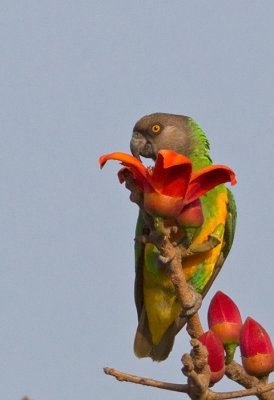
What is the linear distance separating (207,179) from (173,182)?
0.15 meters

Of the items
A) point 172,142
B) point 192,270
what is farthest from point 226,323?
point 172,142

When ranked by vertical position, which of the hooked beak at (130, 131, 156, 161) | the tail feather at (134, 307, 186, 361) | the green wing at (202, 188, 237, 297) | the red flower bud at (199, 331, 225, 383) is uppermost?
the hooked beak at (130, 131, 156, 161)

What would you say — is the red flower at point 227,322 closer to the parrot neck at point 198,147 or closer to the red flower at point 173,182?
the red flower at point 173,182

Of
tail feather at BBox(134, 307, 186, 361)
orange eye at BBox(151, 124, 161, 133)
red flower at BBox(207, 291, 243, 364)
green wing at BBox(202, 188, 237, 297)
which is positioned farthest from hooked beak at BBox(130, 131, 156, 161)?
red flower at BBox(207, 291, 243, 364)

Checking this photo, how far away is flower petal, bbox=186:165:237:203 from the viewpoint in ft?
9.60

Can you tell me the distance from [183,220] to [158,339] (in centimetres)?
467

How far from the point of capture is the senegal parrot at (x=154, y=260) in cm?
676

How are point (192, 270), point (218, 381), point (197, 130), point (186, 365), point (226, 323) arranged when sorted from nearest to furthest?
point (186, 365) → point (218, 381) → point (226, 323) → point (192, 270) → point (197, 130)

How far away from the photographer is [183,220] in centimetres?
309

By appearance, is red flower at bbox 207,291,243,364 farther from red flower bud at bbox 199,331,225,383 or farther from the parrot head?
the parrot head

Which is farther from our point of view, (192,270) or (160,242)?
(192,270)

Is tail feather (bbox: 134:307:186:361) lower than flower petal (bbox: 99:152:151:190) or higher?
lower

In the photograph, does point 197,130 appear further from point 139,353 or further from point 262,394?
point 262,394

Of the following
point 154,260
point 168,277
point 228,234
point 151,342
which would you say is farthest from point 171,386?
point 151,342
